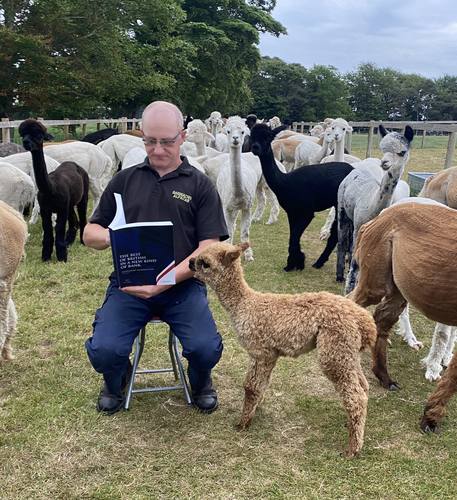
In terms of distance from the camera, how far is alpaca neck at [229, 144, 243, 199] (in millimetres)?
6727

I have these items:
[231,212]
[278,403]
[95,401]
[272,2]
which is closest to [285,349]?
[278,403]

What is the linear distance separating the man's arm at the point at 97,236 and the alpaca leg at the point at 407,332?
109 inches

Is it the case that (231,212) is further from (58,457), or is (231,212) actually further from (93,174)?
(58,457)

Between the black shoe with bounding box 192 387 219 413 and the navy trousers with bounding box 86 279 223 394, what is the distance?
162mm

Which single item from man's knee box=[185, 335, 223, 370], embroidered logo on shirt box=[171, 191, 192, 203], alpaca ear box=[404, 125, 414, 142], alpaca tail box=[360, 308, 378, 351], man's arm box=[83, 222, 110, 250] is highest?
alpaca ear box=[404, 125, 414, 142]

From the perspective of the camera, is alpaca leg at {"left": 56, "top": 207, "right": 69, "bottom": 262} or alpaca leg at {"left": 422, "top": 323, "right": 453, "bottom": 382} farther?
alpaca leg at {"left": 56, "top": 207, "right": 69, "bottom": 262}

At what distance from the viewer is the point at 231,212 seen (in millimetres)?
7129

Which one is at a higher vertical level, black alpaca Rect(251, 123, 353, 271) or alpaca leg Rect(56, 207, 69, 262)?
black alpaca Rect(251, 123, 353, 271)

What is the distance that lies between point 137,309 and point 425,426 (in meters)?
2.02

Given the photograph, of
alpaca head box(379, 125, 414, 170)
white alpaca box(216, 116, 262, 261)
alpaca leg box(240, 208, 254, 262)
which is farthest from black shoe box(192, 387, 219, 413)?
alpaca leg box(240, 208, 254, 262)

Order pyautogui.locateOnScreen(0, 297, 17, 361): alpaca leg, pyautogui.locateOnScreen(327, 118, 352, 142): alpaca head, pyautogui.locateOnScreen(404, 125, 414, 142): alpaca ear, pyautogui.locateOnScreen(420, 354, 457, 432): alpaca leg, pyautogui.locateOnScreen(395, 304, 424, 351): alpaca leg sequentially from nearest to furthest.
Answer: pyautogui.locateOnScreen(420, 354, 457, 432): alpaca leg → pyautogui.locateOnScreen(0, 297, 17, 361): alpaca leg → pyautogui.locateOnScreen(395, 304, 424, 351): alpaca leg → pyautogui.locateOnScreen(404, 125, 414, 142): alpaca ear → pyautogui.locateOnScreen(327, 118, 352, 142): alpaca head

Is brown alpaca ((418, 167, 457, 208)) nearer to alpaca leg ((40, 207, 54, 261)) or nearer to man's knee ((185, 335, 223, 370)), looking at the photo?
man's knee ((185, 335, 223, 370))

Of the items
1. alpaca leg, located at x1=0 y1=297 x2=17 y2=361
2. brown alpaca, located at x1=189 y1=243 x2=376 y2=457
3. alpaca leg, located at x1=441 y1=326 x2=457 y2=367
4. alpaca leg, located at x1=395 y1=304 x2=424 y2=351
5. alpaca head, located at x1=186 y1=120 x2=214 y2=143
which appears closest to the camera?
brown alpaca, located at x1=189 y1=243 x2=376 y2=457

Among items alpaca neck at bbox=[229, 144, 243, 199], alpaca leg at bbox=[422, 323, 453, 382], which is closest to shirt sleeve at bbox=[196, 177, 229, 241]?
alpaca leg at bbox=[422, 323, 453, 382]
